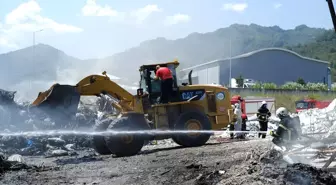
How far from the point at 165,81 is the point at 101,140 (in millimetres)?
2454

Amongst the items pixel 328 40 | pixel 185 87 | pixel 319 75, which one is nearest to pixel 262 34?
pixel 328 40

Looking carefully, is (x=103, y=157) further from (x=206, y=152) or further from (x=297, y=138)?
(x=297, y=138)

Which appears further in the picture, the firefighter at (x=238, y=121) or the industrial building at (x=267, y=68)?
the industrial building at (x=267, y=68)

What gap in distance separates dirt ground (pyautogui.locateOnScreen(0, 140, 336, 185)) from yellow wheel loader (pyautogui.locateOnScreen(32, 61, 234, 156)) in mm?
927

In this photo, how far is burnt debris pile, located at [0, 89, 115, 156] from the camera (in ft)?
49.3

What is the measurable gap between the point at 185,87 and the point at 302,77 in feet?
166

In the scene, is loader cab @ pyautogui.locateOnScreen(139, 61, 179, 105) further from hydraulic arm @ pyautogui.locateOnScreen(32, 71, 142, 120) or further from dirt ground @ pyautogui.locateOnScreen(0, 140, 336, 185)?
dirt ground @ pyautogui.locateOnScreen(0, 140, 336, 185)

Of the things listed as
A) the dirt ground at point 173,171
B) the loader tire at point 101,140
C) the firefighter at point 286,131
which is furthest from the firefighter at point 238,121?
the firefighter at point 286,131

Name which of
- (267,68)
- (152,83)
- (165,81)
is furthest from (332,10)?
(267,68)

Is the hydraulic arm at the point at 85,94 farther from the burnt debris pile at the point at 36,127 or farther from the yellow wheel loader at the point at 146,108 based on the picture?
the burnt debris pile at the point at 36,127

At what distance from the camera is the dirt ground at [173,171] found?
7.39 meters

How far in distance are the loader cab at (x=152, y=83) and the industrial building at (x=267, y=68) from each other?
131 ft

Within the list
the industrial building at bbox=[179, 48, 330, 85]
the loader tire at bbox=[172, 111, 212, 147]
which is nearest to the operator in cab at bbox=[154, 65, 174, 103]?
the loader tire at bbox=[172, 111, 212, 147]

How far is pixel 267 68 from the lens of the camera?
199 feet
